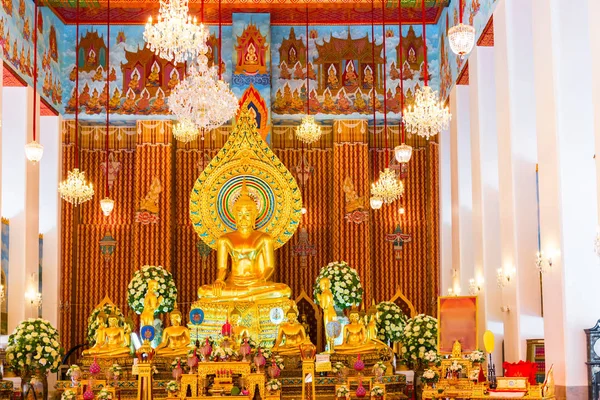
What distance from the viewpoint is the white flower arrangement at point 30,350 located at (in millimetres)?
15805

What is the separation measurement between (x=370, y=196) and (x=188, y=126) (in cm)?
442

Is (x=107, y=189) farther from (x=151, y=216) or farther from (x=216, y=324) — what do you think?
(x=216, y=324)

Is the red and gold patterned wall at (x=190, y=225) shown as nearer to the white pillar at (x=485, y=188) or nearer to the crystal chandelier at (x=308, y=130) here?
the crystal chandelier at (x=308, y=130)

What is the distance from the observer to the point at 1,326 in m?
16.7

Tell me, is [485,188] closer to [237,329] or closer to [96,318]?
[237,329]

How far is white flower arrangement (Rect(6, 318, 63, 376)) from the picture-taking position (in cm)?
1580

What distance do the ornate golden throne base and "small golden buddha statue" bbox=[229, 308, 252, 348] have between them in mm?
149

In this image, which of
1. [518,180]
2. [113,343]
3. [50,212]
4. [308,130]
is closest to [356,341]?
[518,180]

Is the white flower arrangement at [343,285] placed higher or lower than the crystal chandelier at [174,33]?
lower

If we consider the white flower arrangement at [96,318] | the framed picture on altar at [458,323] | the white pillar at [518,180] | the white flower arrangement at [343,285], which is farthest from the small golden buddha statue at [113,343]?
the white pillar at [518,180]

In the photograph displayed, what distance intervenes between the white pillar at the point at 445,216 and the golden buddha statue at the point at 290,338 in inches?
213

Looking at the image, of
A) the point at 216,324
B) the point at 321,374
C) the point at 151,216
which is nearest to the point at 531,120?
the point at 321,374

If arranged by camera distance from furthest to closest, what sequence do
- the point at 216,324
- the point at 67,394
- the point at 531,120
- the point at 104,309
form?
1. the point at 104,309
2. the point at 216,324
3. the point at 531,120
4. the point at 67,394

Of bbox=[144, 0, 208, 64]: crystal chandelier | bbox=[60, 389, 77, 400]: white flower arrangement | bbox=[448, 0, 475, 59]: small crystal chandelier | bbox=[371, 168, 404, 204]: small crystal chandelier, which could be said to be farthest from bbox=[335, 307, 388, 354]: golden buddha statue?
bbox=[144, 0, 208, 64]: crystal chandelier
